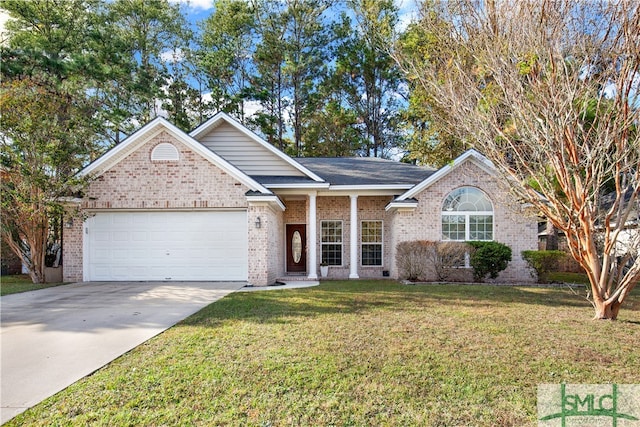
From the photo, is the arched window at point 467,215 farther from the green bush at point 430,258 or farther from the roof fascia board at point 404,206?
the roof fascia board at point 404,206

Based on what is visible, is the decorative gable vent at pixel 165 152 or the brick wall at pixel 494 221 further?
the brick wall at pixel 494 221

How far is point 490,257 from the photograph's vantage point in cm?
1241

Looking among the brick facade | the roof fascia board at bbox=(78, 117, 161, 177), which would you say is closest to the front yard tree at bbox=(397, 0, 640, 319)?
the brick facade

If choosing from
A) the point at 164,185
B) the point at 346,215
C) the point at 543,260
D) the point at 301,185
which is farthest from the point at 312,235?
the point at 543,260

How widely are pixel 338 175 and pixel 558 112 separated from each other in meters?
9.66

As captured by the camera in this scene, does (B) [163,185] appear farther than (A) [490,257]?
No

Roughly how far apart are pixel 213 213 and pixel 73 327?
6573 mm

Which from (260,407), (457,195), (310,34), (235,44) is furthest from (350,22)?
(260,407)

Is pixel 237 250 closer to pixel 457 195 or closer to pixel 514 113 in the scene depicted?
pixel 457 195

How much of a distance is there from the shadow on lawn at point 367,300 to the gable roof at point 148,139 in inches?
158

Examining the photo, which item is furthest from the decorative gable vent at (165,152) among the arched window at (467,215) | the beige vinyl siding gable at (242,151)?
the arched window at (467,215)

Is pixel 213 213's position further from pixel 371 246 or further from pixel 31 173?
pixel 371 246

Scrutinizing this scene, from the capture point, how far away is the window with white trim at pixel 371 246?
15312mm

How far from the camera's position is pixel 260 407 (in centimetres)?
351
